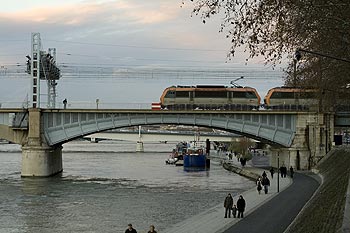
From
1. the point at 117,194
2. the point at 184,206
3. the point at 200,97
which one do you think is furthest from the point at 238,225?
the point at 200,97

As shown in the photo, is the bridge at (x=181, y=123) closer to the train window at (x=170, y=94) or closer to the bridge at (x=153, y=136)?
the train window at (x=170, y=94)

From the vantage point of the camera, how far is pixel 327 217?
72.0 ft

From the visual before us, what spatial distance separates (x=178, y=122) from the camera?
6888 cm

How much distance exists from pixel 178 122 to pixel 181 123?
A: 1.17 feet

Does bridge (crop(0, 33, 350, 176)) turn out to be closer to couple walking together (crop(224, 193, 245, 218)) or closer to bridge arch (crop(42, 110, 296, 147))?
bridge arch (crop(42, 110, 296, 147))

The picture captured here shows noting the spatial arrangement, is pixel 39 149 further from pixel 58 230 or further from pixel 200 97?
pixel 58 230

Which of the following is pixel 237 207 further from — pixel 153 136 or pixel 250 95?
pixel 153 136

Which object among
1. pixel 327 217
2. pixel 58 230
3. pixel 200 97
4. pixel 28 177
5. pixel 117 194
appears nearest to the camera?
pixel 327 217

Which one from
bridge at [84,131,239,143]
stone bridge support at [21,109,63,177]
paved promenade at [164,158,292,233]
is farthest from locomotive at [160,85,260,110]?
bridge at [84,131,239,143]

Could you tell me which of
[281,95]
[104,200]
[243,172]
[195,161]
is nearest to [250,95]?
[281,95]

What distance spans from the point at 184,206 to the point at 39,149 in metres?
28.4

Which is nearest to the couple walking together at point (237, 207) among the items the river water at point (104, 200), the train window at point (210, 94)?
the river water at point (104, 200)

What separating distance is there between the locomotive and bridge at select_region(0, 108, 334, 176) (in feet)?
19.6

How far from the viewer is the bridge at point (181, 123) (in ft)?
224
